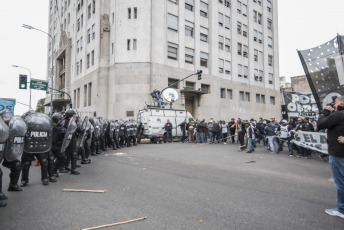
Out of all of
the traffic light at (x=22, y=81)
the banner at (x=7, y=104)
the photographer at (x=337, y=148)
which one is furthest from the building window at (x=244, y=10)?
the photographer at (x=337, y=148)

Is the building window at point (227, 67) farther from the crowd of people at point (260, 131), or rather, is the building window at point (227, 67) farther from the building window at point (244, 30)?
the crowd of people at point (260, 131)

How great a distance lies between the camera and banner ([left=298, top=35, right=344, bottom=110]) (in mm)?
7641

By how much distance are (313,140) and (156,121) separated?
10.6 metres

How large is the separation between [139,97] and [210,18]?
15.1 meters

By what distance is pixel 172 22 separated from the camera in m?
28.3

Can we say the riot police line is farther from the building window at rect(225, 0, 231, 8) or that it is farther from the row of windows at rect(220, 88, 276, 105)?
the building window at rect(225, 0, 231, 8)

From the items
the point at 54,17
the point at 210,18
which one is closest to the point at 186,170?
the point at 210,18

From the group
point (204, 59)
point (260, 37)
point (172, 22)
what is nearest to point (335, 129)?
point (172, 22)

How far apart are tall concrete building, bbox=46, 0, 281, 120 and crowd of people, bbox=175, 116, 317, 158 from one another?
26.6ft

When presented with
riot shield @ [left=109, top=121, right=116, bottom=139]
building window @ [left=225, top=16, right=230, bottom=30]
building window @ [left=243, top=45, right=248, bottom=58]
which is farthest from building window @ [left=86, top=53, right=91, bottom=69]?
building window @ [left=243, top=45, right=248, bottom=58]

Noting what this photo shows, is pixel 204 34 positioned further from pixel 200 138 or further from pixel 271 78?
pixel 200 138

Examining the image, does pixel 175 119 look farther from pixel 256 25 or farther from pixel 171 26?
pixel 256 25

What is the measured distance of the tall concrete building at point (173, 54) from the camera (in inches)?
1033

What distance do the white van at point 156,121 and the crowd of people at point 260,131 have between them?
470 mm
